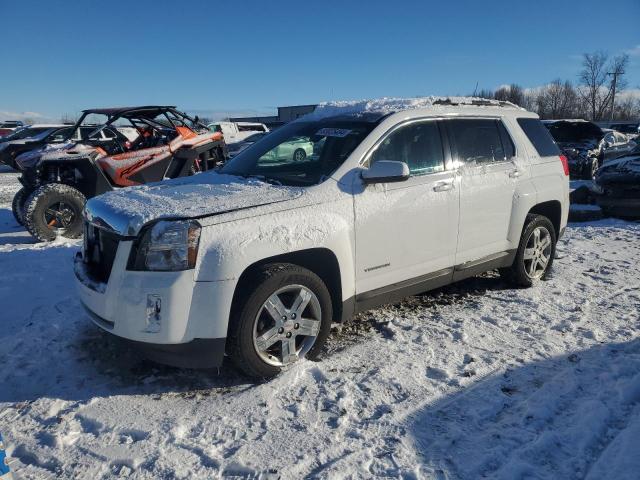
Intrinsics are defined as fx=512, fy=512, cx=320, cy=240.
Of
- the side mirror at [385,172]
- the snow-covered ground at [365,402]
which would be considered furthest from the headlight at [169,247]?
the side mirror at [385,172]

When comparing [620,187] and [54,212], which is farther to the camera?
[620,187]

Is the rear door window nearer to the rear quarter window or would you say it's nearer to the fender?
the rear quarter window

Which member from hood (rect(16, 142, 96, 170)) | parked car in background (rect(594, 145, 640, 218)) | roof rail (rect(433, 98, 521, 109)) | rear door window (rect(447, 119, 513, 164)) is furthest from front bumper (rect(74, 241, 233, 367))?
parked car in background (rect(594, 145, 640, 218))

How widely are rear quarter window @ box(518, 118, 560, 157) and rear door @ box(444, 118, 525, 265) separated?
391 mm

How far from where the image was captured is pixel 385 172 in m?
3.66

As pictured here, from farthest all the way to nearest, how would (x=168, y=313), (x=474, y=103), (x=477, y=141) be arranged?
(x=474, y=103), (x=477, y=141), (x=168, y=313)

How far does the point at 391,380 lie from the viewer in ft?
11.1

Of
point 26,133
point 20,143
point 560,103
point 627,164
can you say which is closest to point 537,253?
point 627,164

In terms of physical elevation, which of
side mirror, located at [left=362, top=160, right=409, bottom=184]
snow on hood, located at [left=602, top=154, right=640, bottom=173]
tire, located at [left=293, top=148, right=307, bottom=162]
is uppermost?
tire, located at [left=293, top=148, right=307, bottom=162]

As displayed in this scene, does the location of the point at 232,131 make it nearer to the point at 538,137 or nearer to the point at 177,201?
the point at 538,137

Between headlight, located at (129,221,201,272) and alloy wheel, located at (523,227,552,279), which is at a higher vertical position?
headlight, located at (129,221,201,272)

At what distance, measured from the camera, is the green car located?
4.29 meters

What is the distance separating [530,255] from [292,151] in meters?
2.72

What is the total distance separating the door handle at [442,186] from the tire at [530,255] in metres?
1.30
